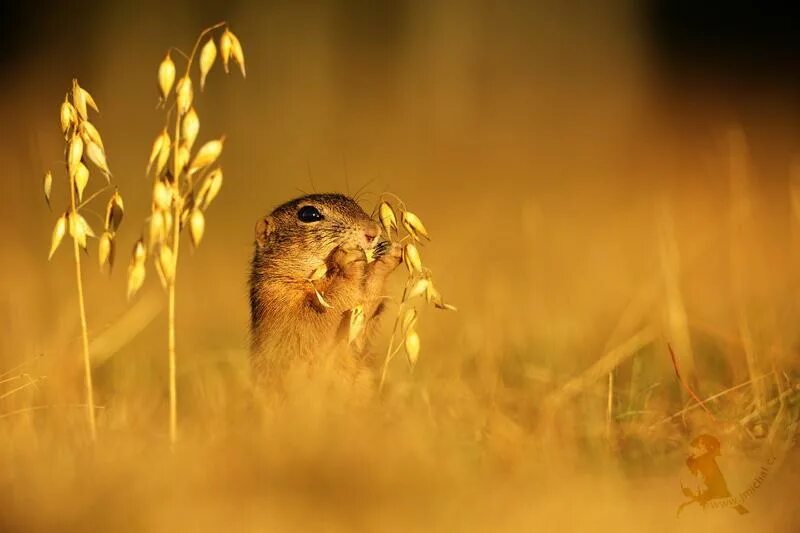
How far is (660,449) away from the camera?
3.67 meters

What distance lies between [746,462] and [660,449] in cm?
32

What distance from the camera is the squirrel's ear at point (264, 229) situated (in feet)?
17.2

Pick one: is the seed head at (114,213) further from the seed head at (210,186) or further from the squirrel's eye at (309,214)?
the squirrel's eye at (309,214)

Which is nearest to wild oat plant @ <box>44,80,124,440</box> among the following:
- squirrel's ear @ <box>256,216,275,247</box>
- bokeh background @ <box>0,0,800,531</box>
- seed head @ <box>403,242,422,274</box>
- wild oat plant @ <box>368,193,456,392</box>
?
bokeh background @ <box>0,0,800,531</box>

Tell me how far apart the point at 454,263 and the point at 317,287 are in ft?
12.6

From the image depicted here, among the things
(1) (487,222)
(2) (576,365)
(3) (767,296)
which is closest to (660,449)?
(2) (576,365)

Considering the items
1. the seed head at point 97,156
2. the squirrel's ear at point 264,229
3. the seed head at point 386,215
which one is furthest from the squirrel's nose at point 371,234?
the seed head at point 97,156

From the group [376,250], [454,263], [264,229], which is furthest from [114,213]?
[454,263]

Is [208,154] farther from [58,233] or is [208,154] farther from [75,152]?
[58,233]

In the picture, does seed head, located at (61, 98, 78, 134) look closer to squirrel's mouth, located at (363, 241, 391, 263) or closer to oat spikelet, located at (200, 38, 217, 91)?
oat spikelet, located at (200, 38, 217, 91)

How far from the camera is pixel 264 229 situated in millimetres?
5270

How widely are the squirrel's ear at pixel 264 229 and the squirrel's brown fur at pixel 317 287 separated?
110mm

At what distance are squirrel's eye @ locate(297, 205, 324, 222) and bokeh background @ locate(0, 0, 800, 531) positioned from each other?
735 mm

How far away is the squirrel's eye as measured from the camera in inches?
201
